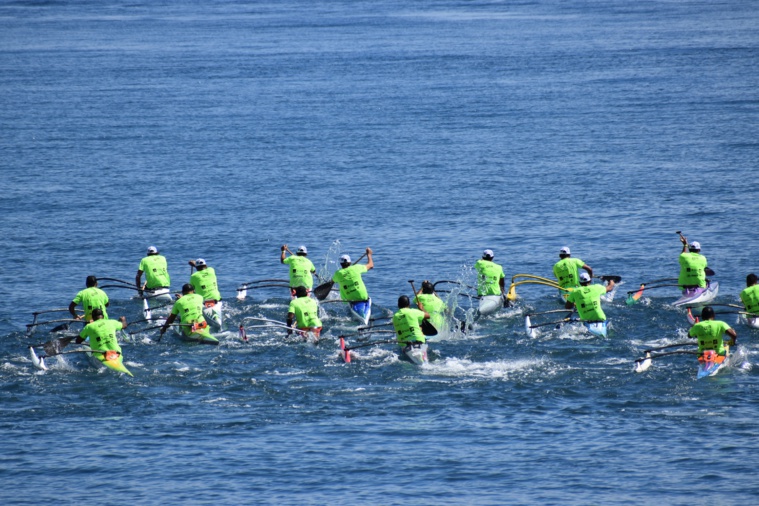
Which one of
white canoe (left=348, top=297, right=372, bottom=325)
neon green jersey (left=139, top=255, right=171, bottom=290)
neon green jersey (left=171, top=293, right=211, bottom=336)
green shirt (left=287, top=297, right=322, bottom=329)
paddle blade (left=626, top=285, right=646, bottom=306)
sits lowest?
paddle blade (left=626, top=285, right=646, bottom=306)

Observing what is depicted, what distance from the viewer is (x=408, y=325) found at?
3506 centimetres

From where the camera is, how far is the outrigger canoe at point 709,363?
33.3m

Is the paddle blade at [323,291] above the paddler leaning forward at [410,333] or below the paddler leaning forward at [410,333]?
above

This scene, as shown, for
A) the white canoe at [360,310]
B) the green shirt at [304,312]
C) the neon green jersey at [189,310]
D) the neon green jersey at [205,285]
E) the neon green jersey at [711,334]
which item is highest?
the neon green jersey at [205,285]

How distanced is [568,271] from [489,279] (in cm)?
300

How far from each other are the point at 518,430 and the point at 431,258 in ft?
69.5

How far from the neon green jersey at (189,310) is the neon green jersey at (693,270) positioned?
17894 mm

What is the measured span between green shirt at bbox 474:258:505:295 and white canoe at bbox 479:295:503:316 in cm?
16

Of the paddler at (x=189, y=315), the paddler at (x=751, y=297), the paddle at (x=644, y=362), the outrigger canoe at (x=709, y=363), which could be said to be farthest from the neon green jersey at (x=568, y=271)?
the paddler at (x=189, y=315)

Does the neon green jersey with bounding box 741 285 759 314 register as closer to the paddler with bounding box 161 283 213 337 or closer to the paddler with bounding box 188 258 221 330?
the paddler with bounding box 161 283 213 337

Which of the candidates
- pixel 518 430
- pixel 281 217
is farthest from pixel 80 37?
pixel 518 430

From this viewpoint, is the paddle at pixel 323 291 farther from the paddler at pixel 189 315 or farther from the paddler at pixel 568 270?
the paddler at pixel 568 270

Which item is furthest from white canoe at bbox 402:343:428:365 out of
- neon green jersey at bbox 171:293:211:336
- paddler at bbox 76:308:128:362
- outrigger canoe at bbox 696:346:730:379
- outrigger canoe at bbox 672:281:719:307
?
outrigger canoe at bbox 672:281:719:307

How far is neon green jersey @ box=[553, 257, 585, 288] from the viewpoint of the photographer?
41656 millimetres
